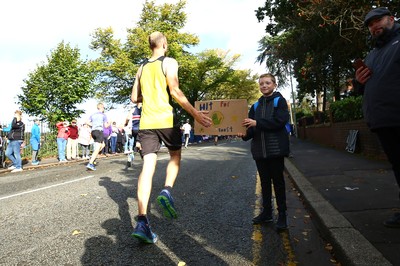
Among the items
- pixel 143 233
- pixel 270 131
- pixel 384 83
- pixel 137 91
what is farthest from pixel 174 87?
pixel 384 83

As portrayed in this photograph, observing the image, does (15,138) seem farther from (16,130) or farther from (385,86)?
(385,86)

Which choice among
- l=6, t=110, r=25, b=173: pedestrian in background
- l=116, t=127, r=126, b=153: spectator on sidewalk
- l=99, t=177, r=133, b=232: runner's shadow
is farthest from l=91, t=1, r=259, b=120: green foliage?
l=99, t=177, r=133, b=232: runner's shadow

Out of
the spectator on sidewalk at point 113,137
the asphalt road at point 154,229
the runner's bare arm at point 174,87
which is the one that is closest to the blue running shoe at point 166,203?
the asphalt road at point 154,229

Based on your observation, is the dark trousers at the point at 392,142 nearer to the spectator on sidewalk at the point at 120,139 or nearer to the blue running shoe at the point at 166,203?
the blue running shoe at the point at 166,203

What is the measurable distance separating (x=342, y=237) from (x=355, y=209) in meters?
1.23

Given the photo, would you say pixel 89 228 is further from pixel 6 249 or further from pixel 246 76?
pixel 246 76

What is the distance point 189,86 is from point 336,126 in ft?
84.2

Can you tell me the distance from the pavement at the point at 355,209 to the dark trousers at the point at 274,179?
51 centimetres

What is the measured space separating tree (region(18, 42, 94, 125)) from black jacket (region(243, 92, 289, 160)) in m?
21.9

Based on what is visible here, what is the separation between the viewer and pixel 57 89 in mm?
24344

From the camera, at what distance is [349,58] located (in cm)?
1805

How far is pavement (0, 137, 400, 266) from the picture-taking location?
115 inches

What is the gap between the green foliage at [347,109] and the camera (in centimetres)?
1210

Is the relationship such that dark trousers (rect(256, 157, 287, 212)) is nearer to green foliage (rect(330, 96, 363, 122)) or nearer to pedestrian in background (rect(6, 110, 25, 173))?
green foliage (rect(330, 96, 363, 122))
